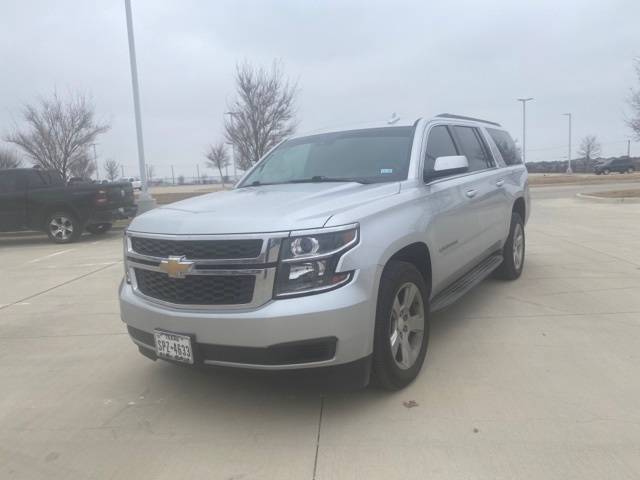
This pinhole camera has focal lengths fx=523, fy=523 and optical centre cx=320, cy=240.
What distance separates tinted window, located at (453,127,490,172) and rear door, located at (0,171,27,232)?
10.8m

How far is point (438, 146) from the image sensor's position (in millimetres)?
4453

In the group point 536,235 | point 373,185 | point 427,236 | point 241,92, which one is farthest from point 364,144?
point 241,92

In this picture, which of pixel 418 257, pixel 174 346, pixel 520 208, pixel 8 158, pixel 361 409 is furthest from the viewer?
pixel 8 158

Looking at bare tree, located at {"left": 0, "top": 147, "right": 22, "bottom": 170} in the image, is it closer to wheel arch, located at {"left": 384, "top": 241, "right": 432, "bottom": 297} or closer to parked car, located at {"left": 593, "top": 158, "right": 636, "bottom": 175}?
wheel arch, located at {"left": 384, "top": 241, "right": 432, "bottom": 297}

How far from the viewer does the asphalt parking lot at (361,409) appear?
2.68 metres

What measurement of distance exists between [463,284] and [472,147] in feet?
5.16

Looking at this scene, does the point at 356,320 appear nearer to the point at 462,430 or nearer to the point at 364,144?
the point at 462,430

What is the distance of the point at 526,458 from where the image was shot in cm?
264

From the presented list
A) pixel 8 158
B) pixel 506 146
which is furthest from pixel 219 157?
pixel 506 146

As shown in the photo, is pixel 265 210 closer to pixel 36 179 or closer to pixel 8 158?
pixel 36 179

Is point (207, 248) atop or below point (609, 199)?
atop

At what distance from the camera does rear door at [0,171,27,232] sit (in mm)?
12125

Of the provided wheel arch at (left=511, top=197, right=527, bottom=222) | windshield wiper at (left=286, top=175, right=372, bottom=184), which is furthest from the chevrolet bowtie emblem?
wheel arch at (left=511, top=197, right=527, bottom=222)

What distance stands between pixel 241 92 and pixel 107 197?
1077cm
